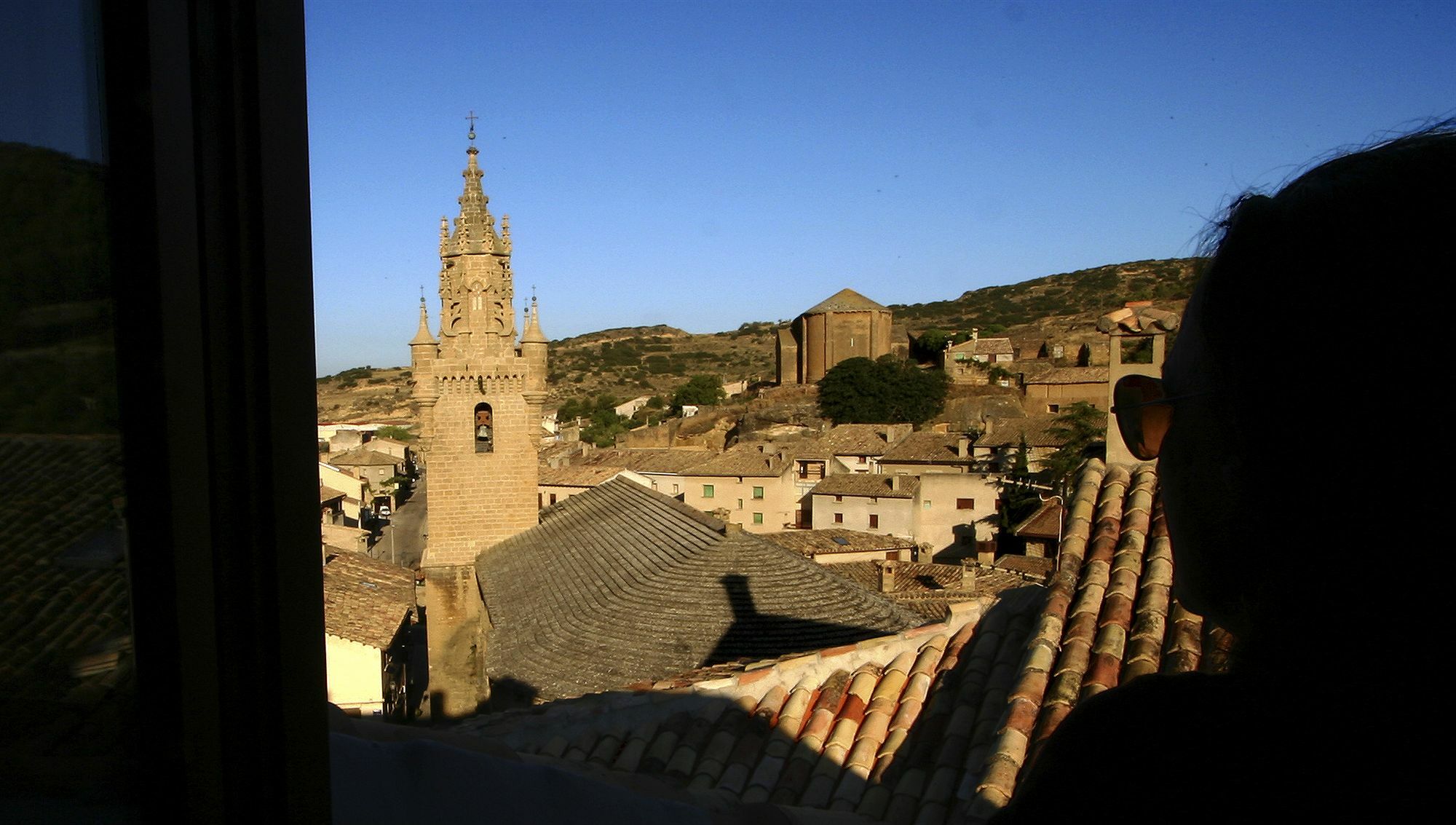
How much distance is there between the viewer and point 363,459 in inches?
1412

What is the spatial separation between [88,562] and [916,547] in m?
22.5

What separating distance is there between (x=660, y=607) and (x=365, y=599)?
7284 mm

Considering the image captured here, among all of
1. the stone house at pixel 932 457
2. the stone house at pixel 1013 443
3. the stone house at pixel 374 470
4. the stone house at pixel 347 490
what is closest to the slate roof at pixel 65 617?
the stone house at pixel 347 490

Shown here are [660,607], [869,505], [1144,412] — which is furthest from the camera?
[869,505]

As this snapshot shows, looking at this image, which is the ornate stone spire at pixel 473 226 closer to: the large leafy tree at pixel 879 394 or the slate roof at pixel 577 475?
the slate roof at pixel 577 475

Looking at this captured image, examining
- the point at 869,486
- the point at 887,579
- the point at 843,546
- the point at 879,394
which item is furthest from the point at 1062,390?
the point at 887,579

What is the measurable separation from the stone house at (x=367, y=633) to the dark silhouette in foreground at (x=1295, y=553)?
1220 cm

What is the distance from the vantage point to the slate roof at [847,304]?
56219mm

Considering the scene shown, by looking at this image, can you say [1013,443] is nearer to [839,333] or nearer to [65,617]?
[839,333]

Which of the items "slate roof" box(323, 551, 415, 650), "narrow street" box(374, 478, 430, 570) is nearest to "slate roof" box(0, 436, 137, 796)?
"slate roof" box(323, 551, 415, 650)

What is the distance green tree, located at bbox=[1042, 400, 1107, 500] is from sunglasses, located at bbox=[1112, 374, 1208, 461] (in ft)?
77.8

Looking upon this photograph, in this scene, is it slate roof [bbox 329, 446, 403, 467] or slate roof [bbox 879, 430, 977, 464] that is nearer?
slate roof [bbox 879, 430, 977, 464]

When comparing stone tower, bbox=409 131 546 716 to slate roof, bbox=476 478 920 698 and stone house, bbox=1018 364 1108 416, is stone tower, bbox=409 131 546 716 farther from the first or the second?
stone house, bbox=1018 364 1108 416

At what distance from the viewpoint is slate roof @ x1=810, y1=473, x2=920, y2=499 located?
2645 cm
